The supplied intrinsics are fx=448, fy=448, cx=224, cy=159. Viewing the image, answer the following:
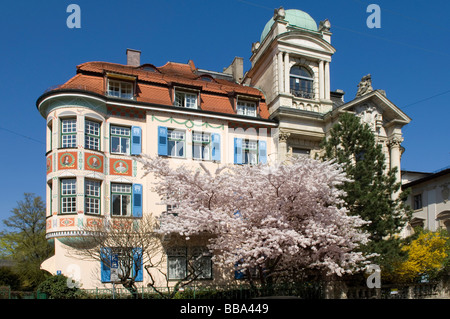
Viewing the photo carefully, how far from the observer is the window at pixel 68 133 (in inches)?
923

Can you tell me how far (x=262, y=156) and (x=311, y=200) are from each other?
855 cm

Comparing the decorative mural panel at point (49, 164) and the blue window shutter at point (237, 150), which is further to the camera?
the blue window shutter at point (237, 150)

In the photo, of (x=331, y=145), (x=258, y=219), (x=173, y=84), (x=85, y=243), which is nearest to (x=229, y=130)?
(x=173, y=84)

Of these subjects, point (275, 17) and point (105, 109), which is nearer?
point (105, 109)

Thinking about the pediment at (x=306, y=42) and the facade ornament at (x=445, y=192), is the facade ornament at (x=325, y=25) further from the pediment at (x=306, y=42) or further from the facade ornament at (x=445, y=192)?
the facade ornament at (x=445, y=192)

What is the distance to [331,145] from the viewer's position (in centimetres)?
2331

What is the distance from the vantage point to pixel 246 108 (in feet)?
96.7

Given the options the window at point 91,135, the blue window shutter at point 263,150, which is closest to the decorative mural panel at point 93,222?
the window at point 91,135

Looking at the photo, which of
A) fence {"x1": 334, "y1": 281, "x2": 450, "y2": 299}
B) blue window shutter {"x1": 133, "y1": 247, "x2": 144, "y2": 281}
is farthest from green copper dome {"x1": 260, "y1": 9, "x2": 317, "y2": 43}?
blue window shutter {"x1": 133, "y1": 247, "x2": 144, "y2": 281}

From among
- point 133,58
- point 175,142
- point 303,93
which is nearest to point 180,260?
point 175,142

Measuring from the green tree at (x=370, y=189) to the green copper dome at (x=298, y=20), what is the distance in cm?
1197

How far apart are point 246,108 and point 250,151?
3.14 meters

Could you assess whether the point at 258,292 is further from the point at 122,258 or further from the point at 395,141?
the point at 395,141
